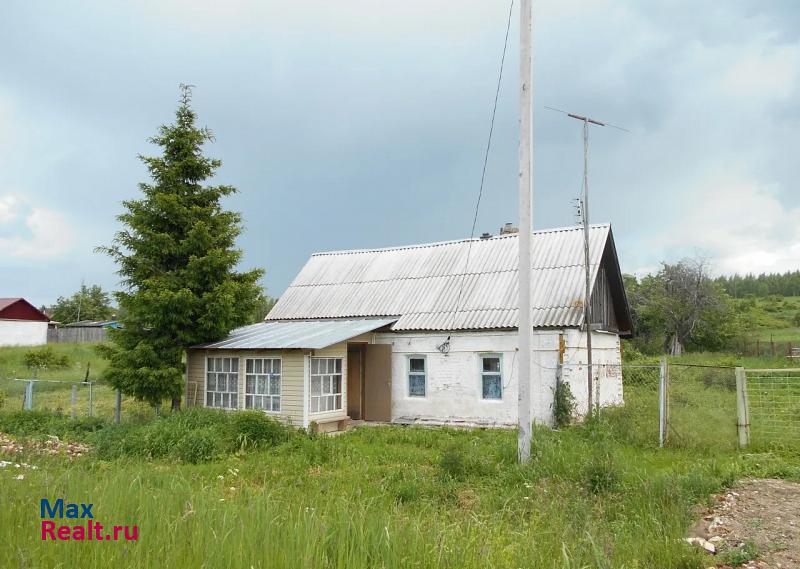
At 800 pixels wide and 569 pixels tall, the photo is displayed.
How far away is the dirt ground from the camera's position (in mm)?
5422

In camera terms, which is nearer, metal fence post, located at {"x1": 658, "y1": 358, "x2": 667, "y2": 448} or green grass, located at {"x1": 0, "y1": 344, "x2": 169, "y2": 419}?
metal fence post, located at {"x1": 658, "y1": 358, "x2": 667, "y2": 448}

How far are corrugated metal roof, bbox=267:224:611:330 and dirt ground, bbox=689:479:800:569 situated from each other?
24.4 ft

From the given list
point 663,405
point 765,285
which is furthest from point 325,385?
point 765,285

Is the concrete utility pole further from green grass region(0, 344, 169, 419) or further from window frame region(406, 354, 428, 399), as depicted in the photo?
green grass region(0, 344, 169, 419)

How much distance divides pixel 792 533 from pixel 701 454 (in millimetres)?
4738

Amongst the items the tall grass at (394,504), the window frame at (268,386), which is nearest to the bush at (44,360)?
the window frame at (268,386)

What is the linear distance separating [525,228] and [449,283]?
900 centimetres

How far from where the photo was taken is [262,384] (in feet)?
52.4

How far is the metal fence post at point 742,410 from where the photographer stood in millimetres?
10766

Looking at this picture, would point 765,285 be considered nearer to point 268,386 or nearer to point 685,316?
point 685,316

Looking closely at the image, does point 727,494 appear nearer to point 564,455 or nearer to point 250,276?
point 564,455

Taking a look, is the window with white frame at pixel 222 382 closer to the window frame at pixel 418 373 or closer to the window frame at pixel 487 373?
the window frame at pixel 418 373

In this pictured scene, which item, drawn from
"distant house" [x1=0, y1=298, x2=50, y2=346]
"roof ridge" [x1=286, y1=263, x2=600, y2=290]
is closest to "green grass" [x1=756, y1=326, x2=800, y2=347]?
"roof ridge" [x1=286, y1=263, x2=600, y2=290]

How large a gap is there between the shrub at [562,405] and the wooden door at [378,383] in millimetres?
5021
